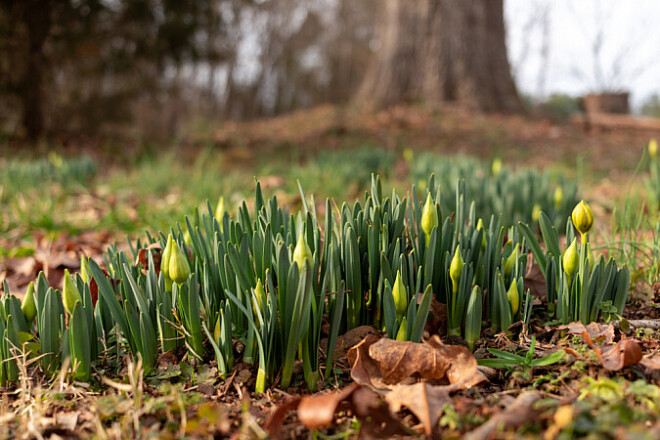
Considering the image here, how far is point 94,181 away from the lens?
5410 mm

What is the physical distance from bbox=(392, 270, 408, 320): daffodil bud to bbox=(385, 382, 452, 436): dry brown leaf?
22cm

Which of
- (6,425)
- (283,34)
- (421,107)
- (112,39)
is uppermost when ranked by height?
(283,34)

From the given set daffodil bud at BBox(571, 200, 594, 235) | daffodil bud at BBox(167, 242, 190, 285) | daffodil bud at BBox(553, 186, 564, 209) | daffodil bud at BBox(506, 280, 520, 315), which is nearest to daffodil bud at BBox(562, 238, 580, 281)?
daffodil bud at BBox(571, 200, 594, 235)

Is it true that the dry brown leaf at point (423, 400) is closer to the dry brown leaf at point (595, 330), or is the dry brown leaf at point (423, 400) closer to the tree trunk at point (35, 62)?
the dry brown leaf at point (595, 330)

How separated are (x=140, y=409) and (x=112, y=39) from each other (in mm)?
8731

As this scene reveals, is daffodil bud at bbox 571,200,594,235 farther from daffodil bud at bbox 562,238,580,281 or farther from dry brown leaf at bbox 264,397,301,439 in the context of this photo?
dry brown leaf at bbox 264,397,301,439

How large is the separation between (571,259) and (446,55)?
8594mm

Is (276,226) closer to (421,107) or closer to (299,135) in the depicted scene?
(299,135)

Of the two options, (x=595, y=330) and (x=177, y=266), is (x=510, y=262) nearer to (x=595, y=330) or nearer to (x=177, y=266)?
(x=595, y=330)

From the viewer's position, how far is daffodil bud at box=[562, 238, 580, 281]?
150 centimetres

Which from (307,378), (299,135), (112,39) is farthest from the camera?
(299,135)

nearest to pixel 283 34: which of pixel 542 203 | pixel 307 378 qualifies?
pixel 542 203

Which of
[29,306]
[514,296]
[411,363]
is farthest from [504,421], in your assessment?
[29,306]

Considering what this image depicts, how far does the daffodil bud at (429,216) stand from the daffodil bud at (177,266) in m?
0.72
